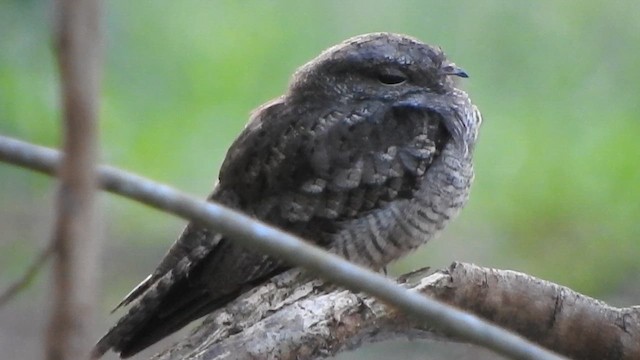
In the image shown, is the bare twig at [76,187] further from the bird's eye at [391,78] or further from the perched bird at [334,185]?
the bird's eye at [391,78]

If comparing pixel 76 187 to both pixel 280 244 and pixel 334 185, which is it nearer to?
pixel 280 244

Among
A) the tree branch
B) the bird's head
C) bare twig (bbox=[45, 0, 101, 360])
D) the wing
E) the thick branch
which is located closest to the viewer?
bare twig (bbox=[45, 0, 101, 360])

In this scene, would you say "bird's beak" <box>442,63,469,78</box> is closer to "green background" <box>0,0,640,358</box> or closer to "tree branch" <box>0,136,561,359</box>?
"green background" <box>0,0,640,358</box>

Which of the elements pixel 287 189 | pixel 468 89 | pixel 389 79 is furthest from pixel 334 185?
pixel 468 89

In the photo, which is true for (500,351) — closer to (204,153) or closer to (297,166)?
(297,166)

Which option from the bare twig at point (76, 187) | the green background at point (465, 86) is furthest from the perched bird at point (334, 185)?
the bare twig at point (76, 187)

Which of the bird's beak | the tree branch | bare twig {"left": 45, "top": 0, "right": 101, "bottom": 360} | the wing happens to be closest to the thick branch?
the wing

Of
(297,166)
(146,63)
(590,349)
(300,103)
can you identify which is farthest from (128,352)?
(146,63)
